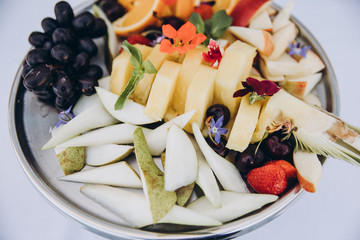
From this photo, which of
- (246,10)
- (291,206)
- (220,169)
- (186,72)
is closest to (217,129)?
(220,169)

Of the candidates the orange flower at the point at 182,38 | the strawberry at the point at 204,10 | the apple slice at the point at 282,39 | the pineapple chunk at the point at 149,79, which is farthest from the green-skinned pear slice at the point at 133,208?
the strawberry at the point at 204,10

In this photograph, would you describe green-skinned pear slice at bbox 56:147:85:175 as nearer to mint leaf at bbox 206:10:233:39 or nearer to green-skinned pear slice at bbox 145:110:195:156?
green-skinned pear slice at bbox 145:110:195:156

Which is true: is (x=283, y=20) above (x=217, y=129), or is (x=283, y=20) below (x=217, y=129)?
above

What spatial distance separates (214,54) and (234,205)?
1.57 feet

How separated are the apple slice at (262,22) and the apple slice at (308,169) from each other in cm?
55

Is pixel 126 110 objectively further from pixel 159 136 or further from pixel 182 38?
pixel 182 38

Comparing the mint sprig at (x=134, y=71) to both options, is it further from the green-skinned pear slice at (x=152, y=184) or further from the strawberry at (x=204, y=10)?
the strawberry at (x=204, y=10)

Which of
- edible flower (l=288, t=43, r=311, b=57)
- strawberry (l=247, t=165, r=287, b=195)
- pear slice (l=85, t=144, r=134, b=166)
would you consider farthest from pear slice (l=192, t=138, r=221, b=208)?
edible flower (l=288, t=43, r=311, b=57)

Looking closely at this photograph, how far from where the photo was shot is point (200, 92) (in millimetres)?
892

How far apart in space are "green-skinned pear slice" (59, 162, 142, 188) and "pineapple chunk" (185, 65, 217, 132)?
0.25 metres

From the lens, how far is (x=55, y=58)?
982 millimetres

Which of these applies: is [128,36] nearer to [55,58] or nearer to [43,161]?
[55,58]

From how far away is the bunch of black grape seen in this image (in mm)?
960

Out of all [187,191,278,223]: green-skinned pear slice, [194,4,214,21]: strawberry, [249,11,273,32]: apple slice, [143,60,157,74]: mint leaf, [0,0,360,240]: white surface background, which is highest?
[194,4,214,21]: strawberry
